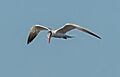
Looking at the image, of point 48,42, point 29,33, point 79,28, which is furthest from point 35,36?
point 79,28

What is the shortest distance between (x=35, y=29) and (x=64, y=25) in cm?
530

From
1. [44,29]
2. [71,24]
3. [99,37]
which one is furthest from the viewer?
[44,29]

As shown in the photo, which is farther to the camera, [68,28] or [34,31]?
[34,31]

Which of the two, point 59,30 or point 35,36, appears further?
point 35,36

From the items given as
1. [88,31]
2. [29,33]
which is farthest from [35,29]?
[88,31]

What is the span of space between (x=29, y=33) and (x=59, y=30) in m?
5.41

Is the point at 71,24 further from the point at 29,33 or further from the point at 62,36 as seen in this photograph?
the point at 29,33

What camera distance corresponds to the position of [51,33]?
43531mm

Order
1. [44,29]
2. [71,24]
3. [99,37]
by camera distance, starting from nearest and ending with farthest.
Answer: [99,37] → [71,24] → [44,29]

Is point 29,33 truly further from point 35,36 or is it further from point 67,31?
point 67,31

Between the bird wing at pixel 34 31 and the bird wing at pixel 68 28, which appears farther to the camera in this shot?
the bird wing at pixel 34 31

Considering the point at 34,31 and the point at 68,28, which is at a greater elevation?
the point at 68,28

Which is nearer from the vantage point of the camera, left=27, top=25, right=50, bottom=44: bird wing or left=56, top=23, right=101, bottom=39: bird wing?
left=56, top=23, right=101, bottom=39: bird wing

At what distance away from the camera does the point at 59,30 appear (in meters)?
43.2
